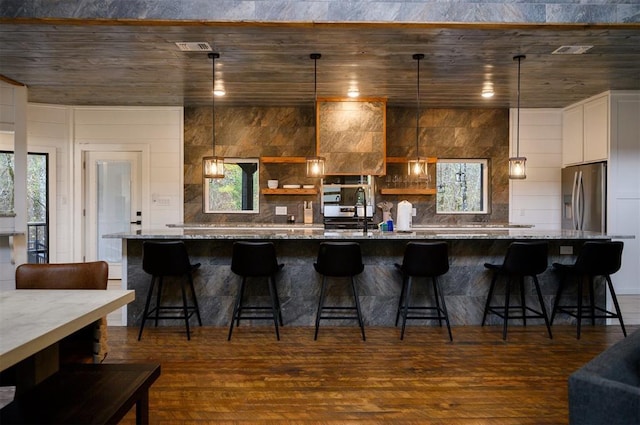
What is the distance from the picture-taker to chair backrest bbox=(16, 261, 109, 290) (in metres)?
2.19

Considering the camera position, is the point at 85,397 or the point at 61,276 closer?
the point at 85,397

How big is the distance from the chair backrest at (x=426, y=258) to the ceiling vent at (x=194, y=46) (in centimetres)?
249

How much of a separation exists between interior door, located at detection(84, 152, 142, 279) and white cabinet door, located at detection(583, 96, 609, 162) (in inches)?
247

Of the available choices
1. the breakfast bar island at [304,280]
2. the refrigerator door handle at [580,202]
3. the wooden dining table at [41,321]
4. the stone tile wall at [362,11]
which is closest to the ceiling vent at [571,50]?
the stone tile wall at [362,11]

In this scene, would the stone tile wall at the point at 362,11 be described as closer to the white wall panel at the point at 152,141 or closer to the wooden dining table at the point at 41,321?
the wooden dining table at the point at 41,321

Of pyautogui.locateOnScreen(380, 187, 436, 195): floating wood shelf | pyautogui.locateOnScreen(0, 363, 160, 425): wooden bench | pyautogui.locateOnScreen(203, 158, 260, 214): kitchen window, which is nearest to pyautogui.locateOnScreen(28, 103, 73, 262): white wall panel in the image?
pyautogui.locateOnScreen(203, 158, 260, 214): kitchen window

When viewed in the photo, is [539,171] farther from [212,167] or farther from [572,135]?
[212,167]

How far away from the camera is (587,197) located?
221 inches

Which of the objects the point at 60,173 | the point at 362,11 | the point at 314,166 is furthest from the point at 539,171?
the point at 60,173

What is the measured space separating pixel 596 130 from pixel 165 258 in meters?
5.48

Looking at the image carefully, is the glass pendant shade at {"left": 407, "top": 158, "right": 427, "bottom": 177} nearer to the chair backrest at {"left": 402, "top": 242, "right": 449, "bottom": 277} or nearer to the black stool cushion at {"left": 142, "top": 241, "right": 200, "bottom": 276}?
the chair backrest at {"left": 402, "top": 242, "right": 449, "bottom": 277}

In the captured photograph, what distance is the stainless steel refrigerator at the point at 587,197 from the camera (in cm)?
536

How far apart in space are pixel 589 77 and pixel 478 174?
2.11 m

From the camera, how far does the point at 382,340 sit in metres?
3.69
